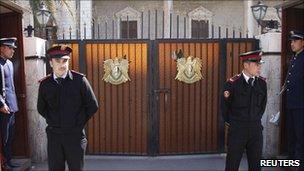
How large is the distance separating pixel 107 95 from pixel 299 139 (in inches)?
126

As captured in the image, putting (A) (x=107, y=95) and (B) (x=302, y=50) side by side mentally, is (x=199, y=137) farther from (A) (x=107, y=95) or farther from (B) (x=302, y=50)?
(B) (x=302, y=50)

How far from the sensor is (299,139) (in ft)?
18.4

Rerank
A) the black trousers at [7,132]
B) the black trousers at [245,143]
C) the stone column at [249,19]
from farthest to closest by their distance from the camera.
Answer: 1. the stone column at [249,19]
2. the black trousers at [7,132]
3. the black trousers at [245,143]

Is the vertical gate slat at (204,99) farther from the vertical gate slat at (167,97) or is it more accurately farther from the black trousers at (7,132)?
the black trousers at (7,132)

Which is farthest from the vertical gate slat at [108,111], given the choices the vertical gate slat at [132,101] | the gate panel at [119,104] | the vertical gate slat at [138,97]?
the vertical gate slat at [138,97]

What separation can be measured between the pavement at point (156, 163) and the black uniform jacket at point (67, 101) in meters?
2.08

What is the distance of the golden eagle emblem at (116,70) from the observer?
691 centimetres

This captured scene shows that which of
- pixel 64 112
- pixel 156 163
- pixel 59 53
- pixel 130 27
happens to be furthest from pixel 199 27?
pixel 64 112

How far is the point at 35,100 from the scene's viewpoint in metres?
6.77

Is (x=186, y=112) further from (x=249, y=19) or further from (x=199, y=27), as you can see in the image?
(x=199, y=27)

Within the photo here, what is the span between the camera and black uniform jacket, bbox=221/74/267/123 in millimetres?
5012

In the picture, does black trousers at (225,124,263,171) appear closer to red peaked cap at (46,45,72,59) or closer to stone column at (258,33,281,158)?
stone column at (258,33,281,158)

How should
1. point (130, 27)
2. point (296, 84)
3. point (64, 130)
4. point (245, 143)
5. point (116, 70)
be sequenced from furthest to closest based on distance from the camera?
point (130, 27) → point (116, 70) → point (296, 84) → point (245, 143) → point (64, 130)

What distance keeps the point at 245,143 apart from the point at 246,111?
0.40m
